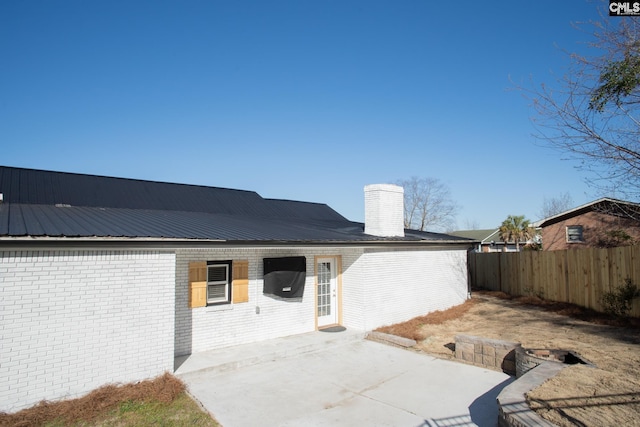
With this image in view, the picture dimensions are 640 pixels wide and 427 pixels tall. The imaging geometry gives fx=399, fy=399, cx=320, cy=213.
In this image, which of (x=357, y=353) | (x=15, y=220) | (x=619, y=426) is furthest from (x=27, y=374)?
(x=619, y=426)

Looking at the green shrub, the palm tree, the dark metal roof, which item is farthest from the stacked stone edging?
the palm tree

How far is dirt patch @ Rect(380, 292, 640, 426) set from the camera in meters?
4.80

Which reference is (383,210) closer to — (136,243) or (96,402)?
(136,243)

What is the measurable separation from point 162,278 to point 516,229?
30.9m

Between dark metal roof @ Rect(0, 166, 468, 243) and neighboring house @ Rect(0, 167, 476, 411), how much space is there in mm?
53

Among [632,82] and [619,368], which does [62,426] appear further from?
[632,82]

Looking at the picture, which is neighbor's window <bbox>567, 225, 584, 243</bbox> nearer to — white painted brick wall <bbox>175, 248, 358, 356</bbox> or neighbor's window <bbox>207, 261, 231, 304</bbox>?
white painted brick wall <bbox>175, 248, 358, 356</bbox>

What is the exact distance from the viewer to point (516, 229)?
3195 cm

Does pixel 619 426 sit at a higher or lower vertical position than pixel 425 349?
higher

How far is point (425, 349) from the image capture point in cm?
948

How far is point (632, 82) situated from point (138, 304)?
9.84 meters

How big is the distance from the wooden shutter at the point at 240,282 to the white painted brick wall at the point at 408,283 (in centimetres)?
335

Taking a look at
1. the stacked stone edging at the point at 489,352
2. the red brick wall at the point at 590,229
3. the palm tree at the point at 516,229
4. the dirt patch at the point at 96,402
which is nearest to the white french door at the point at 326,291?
the stacked stone edging at the point at 489,352

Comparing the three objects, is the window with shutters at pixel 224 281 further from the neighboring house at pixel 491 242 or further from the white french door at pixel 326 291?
the neighboring house at pixel 491 242
